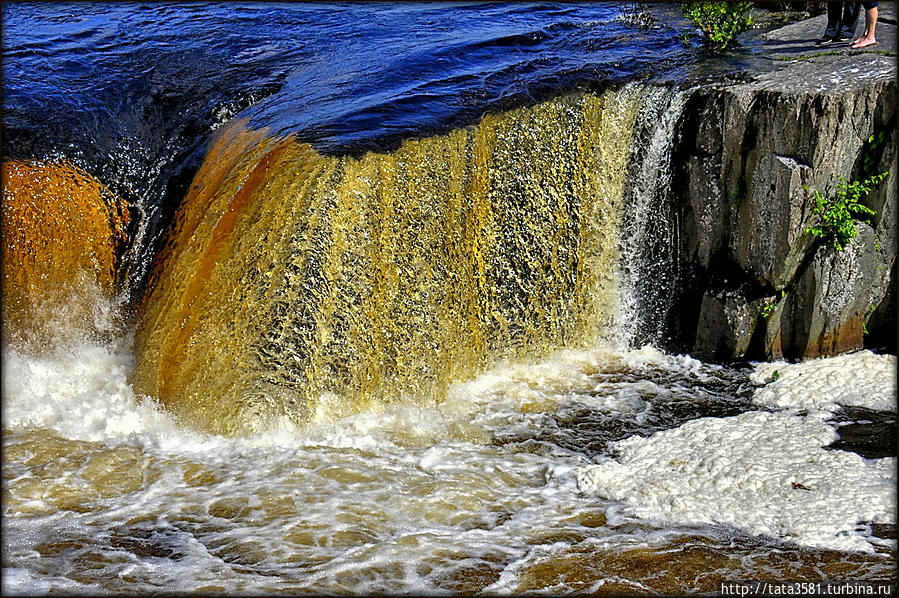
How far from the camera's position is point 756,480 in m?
4.70

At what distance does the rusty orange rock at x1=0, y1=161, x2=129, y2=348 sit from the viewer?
19.5ft

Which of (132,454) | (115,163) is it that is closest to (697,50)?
(115,163)

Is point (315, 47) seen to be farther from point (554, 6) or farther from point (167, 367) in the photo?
point (167, 367)

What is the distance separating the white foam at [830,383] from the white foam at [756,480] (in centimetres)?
31

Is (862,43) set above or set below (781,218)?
above

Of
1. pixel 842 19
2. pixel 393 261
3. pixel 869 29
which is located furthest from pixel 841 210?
pixel 393 261

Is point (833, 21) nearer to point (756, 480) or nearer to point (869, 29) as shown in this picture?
point (869, 29)

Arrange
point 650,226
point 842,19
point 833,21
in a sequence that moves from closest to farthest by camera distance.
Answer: point 650,226 < point 842,19 < point 833,21

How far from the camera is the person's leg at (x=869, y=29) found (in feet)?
21.7

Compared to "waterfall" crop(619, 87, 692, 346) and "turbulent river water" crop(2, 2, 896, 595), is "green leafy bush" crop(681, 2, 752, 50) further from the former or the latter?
"waterfall" crop(619, 87, 692, 346)

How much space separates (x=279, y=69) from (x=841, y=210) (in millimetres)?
5151

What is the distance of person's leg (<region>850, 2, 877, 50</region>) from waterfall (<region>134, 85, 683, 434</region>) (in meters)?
1.64

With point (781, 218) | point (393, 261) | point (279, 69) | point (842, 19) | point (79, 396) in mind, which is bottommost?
point (79, 396)

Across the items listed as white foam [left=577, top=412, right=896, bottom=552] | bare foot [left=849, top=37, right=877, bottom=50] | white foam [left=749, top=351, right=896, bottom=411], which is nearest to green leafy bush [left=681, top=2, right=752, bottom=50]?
bare foot [left=849, top=37, right=877, bottom=50]
